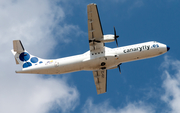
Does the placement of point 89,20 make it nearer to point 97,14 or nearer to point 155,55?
point 97,14

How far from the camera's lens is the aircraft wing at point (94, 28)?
32.3 metres

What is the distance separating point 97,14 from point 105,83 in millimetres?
11826

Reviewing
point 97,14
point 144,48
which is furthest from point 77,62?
point 144,48

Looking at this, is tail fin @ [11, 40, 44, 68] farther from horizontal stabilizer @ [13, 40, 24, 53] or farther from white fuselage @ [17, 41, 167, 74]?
white fuselage @ [17, 41, 167, 74]

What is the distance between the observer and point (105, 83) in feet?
132

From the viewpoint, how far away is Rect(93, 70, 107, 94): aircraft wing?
1540 inches

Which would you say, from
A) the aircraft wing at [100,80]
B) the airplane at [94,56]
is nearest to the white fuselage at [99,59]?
the airplane at [94,56]

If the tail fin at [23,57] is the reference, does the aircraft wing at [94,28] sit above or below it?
above

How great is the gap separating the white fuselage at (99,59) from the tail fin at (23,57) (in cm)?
114

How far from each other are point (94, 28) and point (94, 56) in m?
3.74

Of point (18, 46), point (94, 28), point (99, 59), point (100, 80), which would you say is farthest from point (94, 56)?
point (18, 46)

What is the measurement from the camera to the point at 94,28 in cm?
3388

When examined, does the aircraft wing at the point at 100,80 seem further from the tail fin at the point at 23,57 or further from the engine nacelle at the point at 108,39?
the tail fin at the point at 23,57

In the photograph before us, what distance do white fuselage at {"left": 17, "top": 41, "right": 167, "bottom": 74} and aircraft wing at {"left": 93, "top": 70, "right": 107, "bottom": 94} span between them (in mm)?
3232
